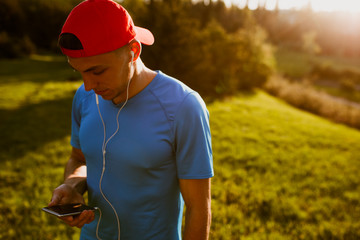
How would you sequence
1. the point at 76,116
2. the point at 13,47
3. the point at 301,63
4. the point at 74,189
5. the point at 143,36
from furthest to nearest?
1. the point at 301,63
2. the point at 13,47
3. the point at 76,116
4. the point at 74,189
5. the point at 143,36

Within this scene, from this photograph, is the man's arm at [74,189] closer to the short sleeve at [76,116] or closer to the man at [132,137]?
the man at [132,137]

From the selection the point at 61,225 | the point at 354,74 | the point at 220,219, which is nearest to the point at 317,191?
the point at 220,219

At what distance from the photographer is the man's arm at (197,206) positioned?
60.0 inches

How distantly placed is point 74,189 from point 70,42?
1.02 meters

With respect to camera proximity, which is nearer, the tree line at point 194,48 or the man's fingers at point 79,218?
the man's fingers at point 79,218

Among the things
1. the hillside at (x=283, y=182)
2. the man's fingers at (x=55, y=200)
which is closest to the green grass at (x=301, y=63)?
the hillside at (x=283, y=182)

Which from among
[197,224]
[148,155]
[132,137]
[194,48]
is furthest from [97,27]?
[194,48]

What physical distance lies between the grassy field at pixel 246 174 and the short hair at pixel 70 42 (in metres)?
3.54

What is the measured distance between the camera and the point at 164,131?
1.51m

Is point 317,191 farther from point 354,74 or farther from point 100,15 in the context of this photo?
point 354,74

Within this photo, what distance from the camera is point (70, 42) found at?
1.41 m

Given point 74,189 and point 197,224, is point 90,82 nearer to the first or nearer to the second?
point 74,189

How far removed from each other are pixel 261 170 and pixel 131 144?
5748 millimetres

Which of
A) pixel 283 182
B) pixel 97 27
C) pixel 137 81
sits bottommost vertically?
pixel 283 182
